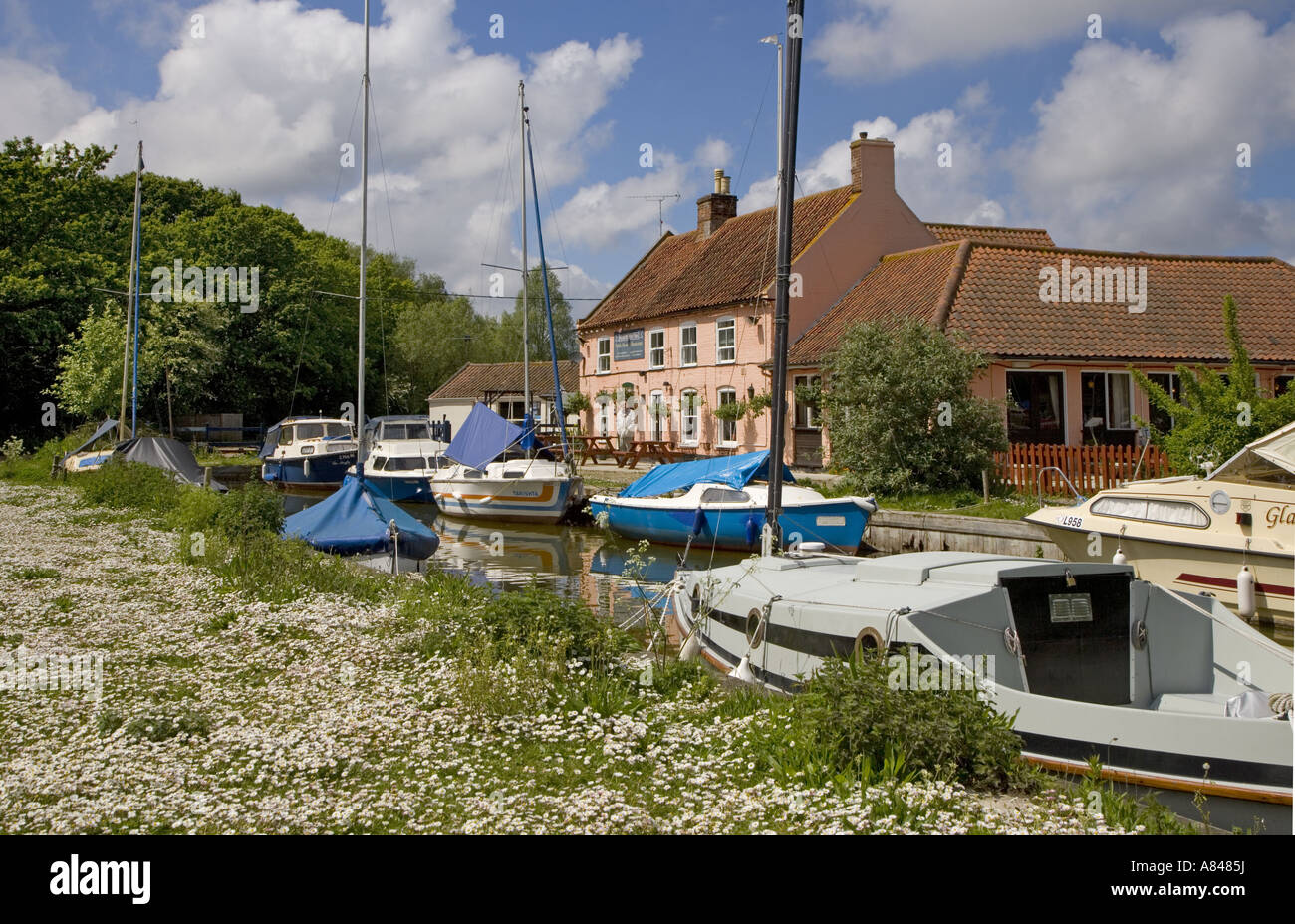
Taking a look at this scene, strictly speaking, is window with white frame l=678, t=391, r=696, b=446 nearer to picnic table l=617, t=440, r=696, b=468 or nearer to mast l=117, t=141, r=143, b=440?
picnic table l=617, t=440, r=696, b=468

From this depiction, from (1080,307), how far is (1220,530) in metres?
14.9

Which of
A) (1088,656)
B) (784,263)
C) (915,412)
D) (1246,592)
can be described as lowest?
(1246,592)

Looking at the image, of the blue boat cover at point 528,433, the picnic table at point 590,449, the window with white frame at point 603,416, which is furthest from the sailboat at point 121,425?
the window with white frame at point 603,416

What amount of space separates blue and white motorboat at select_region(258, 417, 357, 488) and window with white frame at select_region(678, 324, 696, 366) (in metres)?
12.6

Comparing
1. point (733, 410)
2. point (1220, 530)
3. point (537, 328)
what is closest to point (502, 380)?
point (537, 328)

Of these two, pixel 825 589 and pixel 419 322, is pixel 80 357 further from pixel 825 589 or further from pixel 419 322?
pixel 825 589

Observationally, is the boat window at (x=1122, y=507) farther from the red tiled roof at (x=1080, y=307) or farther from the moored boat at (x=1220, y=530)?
the red tiled roof at (x=1080, y=307)

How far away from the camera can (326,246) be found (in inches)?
2916

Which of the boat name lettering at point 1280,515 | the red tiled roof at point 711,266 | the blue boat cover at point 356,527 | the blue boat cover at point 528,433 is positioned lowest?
the blue boat cover at point 356,527

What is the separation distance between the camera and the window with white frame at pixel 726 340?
36.6 m

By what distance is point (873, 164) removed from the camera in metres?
36.2

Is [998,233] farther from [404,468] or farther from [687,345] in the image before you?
[404,468]

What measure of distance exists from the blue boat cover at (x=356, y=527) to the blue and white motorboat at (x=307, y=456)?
760 inches

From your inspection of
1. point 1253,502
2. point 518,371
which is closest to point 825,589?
point 1253,502
